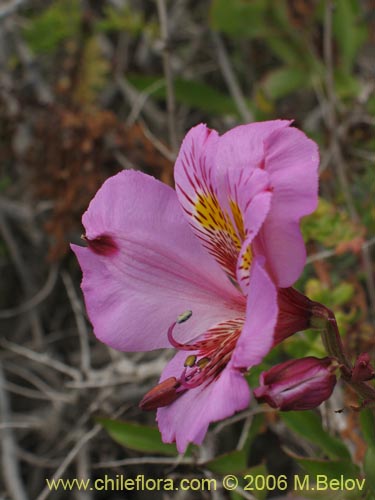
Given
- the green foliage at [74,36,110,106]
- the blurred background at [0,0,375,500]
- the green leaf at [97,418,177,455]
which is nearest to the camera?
the green leaf at [97,418,177,455]

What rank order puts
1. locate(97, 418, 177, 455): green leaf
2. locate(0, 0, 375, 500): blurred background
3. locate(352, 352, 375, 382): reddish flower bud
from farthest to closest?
locate(0, 0, 375, 500): blurred background < locate(97, 418, 177, 455): green leaf < locate(352, 352, 375, 382): reddish flower bud

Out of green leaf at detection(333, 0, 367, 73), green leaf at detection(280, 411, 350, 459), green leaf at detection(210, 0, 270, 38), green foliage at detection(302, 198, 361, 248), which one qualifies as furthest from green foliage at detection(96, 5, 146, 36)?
green leaf at detection(280, 411, 350, 459)

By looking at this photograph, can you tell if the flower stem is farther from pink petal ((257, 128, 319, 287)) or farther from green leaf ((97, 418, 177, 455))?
green leaf ((97, 418, 177, 455))

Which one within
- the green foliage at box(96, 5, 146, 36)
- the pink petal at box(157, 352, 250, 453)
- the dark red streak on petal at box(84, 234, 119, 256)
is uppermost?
the green foliage at box(96, 5, 146, 36)

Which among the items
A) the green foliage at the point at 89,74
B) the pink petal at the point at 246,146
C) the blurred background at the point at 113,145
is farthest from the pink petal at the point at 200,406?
the green foliage at the point at 89,74

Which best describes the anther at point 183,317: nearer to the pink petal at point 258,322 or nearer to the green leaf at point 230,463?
the pink petal at point 258,322

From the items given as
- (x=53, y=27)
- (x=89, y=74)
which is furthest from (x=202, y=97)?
(x=53, y=27)

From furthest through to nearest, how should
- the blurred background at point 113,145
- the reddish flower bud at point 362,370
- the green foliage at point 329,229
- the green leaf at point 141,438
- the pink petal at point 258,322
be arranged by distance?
the blurred background at point 113,145
the green foliage at point 329,229
the green leaf at point 141,438
the reddish flower bud at point 362,370
the pink petal at point 258,322

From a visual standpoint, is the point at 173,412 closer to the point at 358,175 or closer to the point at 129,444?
the point at 129,444
